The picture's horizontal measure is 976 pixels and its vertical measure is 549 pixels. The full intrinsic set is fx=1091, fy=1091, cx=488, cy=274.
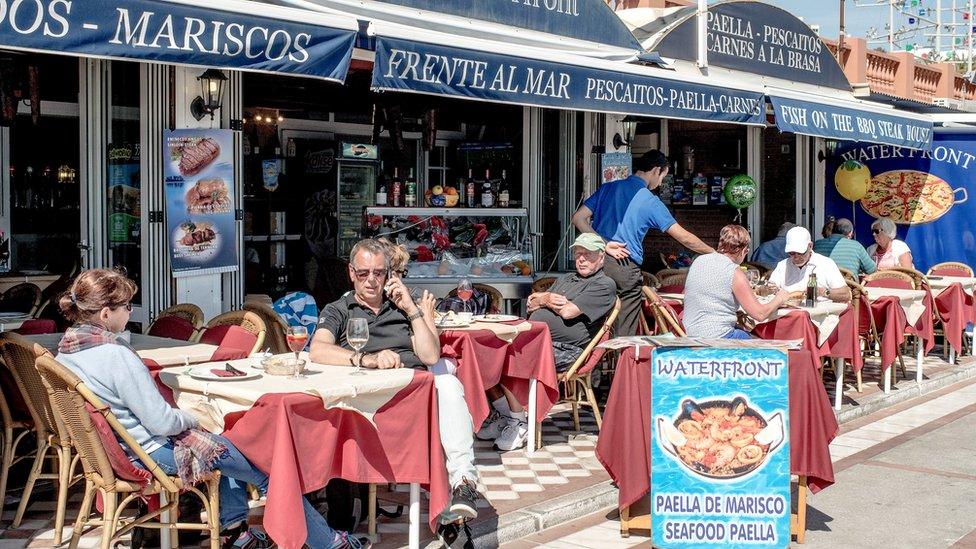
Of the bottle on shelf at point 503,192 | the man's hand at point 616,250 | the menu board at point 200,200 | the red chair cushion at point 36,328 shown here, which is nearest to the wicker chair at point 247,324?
the red chair cushion at point 36,328

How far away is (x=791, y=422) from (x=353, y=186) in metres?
7.68

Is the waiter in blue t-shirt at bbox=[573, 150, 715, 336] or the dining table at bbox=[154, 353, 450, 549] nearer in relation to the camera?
the dining table at bbox=[154, 353, 450, 549]

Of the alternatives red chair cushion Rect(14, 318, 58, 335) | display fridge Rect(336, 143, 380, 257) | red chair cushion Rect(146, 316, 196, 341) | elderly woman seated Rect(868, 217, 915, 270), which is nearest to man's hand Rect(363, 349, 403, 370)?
red chair cushion Rect(146, 316, 196, 341)

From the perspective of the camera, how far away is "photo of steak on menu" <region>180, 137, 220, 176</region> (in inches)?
324

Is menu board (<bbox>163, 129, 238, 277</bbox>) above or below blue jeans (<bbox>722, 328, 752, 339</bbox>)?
above

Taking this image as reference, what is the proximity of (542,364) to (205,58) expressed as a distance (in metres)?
2.77

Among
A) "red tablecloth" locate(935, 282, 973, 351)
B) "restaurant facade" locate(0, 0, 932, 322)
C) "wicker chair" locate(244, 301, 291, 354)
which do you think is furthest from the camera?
"red tablecloth" locate(935, 282, 973, 351)

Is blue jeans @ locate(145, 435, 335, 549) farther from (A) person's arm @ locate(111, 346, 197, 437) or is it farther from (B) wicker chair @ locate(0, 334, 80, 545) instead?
(B) wicker chair @ locate(0, 334, 80, 545)

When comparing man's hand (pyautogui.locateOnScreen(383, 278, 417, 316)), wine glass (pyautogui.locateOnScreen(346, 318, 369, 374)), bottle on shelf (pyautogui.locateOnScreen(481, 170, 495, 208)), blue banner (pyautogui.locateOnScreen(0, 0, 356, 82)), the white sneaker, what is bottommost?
the white sneaker

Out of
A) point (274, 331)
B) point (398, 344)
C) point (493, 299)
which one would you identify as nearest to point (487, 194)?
point (493, 299)

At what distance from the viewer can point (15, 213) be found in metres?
9.81

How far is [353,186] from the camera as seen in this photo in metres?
12.1

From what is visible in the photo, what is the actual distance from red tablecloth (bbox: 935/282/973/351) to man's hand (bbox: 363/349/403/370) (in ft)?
25.2

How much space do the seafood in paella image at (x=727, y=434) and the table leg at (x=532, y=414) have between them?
1.97 m
